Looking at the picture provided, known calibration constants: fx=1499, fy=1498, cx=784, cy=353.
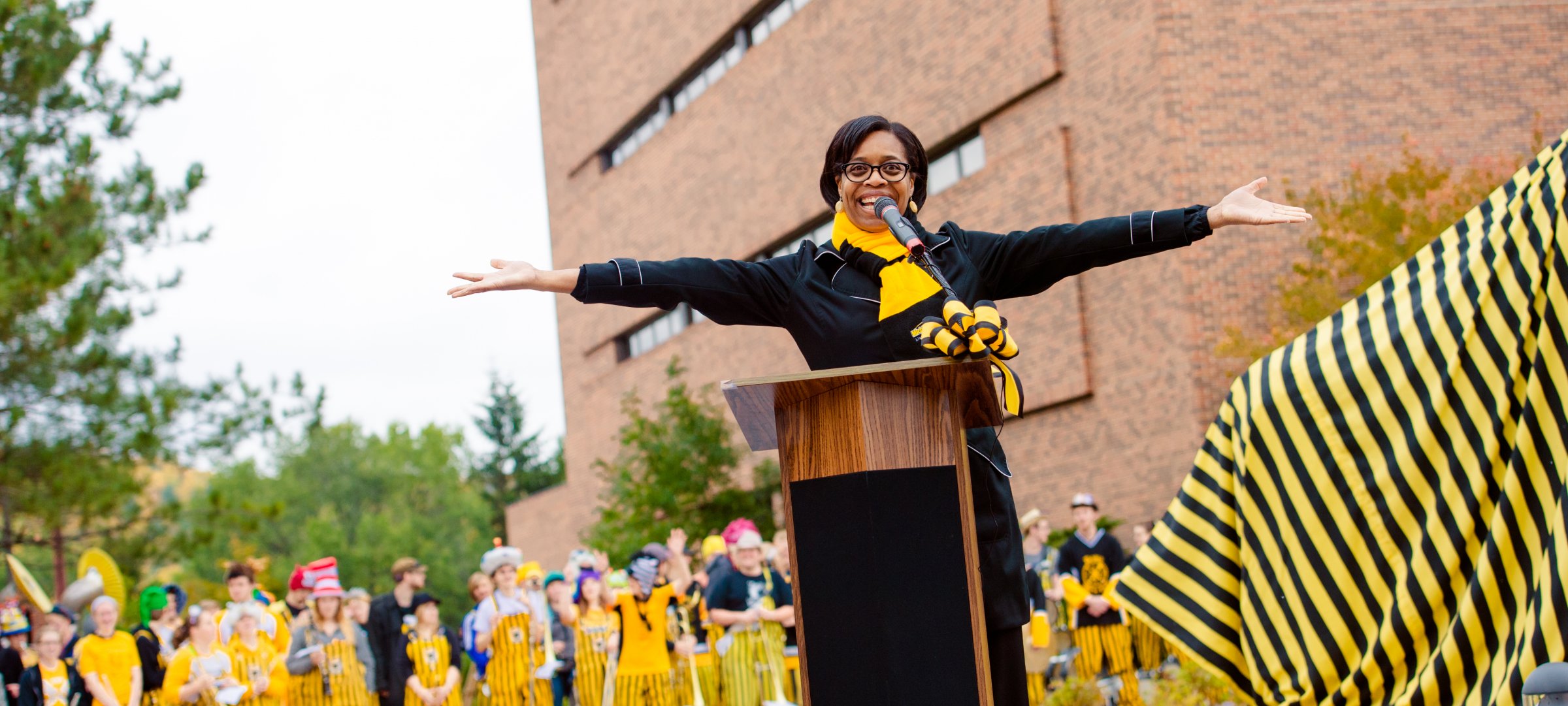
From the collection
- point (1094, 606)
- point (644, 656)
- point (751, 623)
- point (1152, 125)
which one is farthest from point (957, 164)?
point (644, 656)

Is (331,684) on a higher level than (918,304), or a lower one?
lower

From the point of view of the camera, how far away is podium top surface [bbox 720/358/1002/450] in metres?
3.21

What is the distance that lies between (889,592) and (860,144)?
1.19 meters

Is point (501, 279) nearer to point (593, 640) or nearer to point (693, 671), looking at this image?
point (693, 671)

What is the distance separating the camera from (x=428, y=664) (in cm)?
1341

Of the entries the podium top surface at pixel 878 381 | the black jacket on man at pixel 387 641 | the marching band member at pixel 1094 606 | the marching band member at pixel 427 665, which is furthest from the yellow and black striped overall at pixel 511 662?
the podium top surface at pixel 878 381

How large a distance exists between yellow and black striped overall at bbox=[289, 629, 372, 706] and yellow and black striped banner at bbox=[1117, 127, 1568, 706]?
10388 millimetres

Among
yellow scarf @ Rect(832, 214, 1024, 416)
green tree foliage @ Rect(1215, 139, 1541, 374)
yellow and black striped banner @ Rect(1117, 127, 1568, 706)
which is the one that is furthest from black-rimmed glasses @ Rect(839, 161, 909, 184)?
green tree foliage @ Rect(1215, 139, 1541, 374)

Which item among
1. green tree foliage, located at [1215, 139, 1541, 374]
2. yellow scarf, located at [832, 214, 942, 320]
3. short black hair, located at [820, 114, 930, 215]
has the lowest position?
yellow scarf, located at [832, 214, 942, 320]

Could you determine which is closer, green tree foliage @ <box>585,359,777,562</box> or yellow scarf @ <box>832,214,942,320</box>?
yellow scarf @ <box>832,214,942,320</box>

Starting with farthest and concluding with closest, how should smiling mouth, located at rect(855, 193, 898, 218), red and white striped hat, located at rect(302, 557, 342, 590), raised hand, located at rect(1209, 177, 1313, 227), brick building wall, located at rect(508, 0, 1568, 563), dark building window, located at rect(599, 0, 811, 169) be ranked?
dark building window, located at rect(599, 0, 811, 169) → brick building wall, located at rect(508, 0, 1568, 563) → red and white striped hat, located at rect(302, 557, 342, 590) → smiling mouth, located at rect(855, 193, 898, 218) → raised hand, located at rect(1209, 177, 1313, 227)

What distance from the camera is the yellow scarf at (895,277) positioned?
3.67 meters

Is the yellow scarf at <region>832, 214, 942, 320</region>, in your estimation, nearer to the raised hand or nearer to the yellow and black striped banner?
the raised hand

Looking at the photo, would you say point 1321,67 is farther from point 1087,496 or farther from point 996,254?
point 996,254
